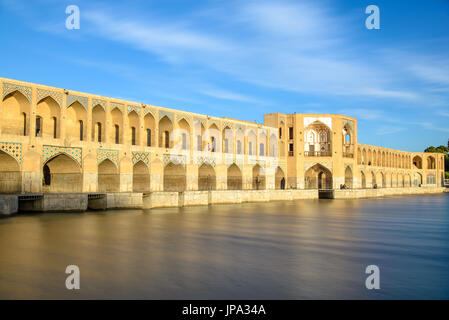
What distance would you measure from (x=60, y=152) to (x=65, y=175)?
1.27 m

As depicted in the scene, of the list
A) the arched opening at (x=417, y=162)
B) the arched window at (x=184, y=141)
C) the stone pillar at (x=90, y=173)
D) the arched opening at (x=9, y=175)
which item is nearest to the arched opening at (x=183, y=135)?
the arched window at (x=184, y=141)

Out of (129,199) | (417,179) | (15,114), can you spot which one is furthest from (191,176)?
(417,179)

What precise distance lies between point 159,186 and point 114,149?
127 inches

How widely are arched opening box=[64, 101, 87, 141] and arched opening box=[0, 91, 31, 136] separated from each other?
1926 millimetres

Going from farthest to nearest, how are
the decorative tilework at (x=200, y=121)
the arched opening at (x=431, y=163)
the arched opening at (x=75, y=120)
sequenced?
the arched opening at (x=431, y=163) → the decorative tilework at (x=200, y=121) → the arched opening at (x=75, y=120)

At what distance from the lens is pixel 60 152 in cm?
1750

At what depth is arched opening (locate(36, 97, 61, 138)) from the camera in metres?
17.9

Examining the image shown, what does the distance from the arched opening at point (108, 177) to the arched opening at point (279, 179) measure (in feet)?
48.0

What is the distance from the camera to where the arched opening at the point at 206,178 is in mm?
25375

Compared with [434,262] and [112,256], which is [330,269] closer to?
[434,262]

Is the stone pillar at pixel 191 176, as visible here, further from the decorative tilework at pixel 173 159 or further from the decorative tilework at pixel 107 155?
the decorative tilework at pixel 107 155

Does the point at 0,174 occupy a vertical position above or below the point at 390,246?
above
